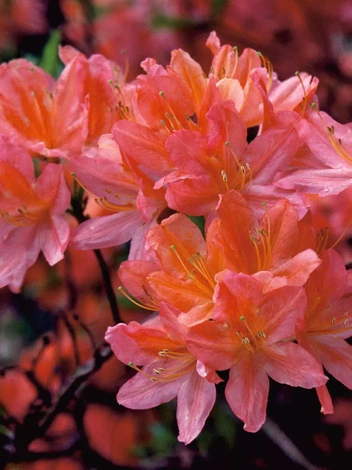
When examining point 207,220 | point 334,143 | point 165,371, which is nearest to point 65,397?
point 165,371

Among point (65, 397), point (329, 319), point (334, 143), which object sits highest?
point (334, 143)

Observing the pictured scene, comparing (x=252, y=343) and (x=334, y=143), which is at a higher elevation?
(x=334, y=143)

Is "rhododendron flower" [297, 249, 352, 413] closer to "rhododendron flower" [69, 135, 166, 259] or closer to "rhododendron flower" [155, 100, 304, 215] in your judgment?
"rhododendron flower" [155, 100, 304, 215]

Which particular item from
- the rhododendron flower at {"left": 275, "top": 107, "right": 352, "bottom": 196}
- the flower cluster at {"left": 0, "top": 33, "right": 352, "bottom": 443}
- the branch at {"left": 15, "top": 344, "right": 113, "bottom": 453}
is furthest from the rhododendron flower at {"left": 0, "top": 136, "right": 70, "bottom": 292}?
the rhododendron flower at {"left": 275, "top": 107, "right": 352, "bottom": 196}

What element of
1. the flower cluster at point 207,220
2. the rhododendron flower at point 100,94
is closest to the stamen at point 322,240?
the flower cluster at point 207,220

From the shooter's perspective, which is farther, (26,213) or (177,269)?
(26,213)

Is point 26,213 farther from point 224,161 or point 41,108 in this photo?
point 224,161

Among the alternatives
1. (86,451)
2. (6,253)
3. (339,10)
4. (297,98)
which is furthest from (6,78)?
(339,10)
